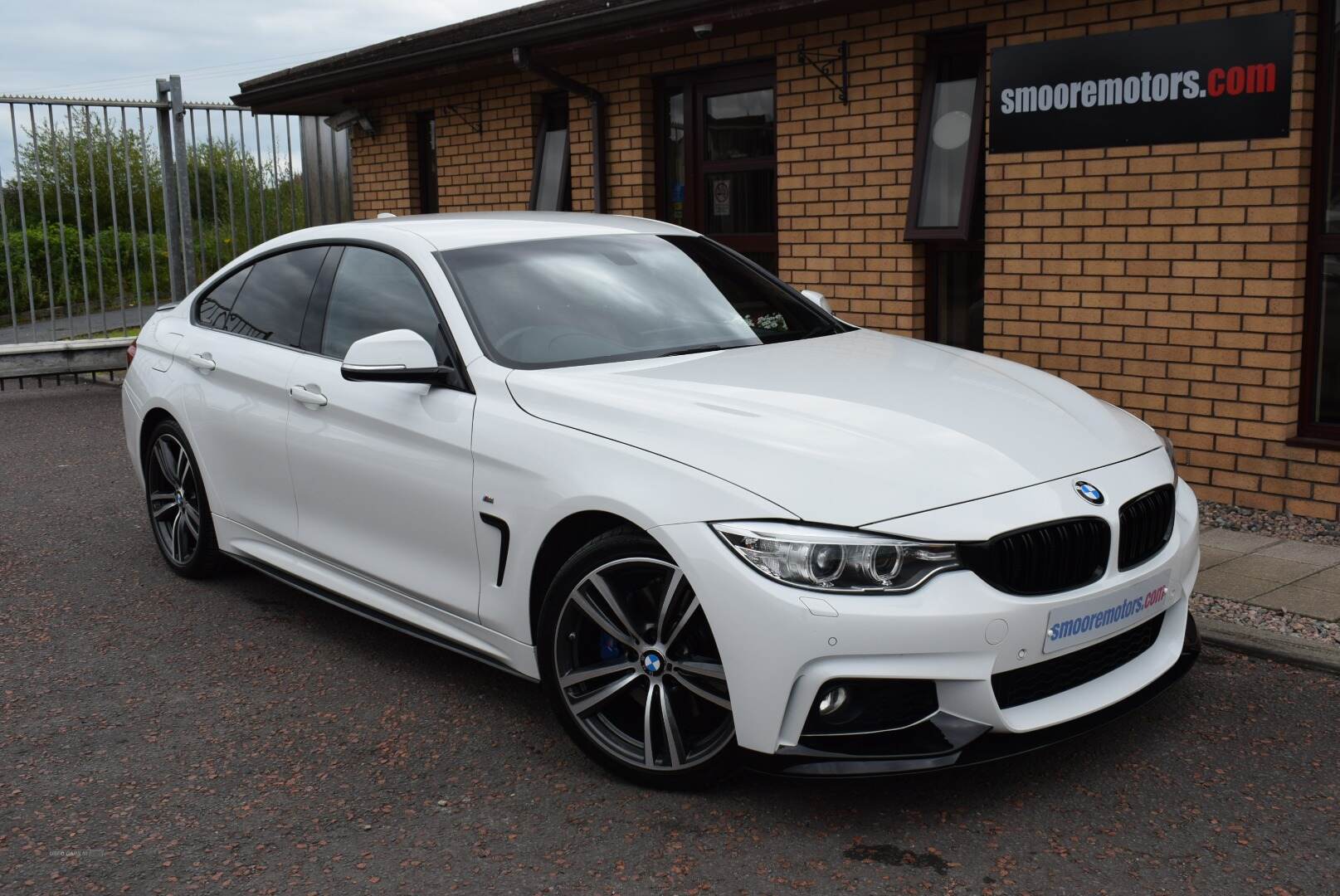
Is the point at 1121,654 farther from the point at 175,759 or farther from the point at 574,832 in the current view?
the point at 175,759

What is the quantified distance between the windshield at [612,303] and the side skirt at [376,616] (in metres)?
0.94

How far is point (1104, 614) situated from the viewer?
3.59 meters

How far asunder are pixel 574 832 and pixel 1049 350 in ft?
16.1

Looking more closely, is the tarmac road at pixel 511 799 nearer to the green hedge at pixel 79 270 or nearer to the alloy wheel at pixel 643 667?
the alloy wheel at pixel 643 667

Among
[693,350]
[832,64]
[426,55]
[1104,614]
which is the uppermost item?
[426,55]

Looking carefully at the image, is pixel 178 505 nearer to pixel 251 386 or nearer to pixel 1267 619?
pixel 251 386

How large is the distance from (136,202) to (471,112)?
4051 mm

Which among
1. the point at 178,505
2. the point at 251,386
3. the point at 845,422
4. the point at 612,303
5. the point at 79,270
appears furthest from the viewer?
the point at 79,270

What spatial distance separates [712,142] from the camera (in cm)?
977

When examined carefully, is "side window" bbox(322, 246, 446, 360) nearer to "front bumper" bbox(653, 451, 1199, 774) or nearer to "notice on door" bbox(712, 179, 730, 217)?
"front bumper" bbox(653, 451, 1199, 774)

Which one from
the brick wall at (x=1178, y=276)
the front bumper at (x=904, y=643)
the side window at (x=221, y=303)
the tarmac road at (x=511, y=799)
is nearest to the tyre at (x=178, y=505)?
the side window at (x=221, y=303)

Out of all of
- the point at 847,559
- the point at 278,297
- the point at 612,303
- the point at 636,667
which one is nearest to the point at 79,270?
the point at 278,297

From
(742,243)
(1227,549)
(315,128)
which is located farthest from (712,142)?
(315,128)

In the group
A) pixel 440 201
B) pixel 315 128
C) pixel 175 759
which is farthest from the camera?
pixel 315 128
